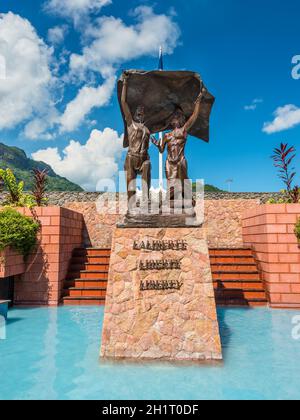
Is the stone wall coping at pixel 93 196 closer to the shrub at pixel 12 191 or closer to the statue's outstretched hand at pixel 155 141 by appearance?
the shrub at pixel 12 191

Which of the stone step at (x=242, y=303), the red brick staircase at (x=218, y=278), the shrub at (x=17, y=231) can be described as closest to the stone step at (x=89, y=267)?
the red brick staircase at (x=218, y=278)

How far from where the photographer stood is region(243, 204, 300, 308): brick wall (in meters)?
6.98

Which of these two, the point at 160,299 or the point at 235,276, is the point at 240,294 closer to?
the point at 235,276

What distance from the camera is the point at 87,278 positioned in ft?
26.7

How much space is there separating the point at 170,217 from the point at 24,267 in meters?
4.74

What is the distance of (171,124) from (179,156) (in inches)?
28.9

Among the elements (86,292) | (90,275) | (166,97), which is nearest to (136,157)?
(166,97)

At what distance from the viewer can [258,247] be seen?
811 centimetres

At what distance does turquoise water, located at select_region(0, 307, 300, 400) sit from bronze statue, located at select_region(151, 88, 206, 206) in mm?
2472

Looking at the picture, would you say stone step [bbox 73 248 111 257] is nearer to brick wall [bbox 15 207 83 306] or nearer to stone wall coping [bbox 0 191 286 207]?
brick wall [bbox 15 207 83 306]

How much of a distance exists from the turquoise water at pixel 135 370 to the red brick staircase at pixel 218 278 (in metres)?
1.92

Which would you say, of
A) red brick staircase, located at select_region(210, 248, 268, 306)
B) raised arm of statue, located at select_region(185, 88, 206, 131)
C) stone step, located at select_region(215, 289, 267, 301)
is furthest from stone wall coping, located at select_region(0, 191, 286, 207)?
raised arm of statue, located at select_region(185, 88, 206, 131)
